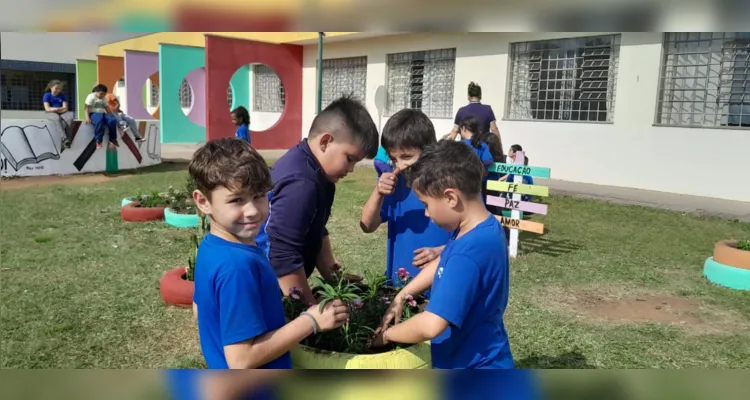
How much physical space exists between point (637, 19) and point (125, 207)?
26.2 ft

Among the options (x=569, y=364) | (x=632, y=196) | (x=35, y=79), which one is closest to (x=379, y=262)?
(x=569, y=364)

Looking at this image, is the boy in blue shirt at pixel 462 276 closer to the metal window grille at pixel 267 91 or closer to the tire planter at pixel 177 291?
the tire planter at pixel 177 291

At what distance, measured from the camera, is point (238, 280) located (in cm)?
140

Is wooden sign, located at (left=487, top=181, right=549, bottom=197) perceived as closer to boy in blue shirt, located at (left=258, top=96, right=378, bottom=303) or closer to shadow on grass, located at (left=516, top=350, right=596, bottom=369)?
shadow on grass, located at (left=516, top=350, right=596, bottom=369)

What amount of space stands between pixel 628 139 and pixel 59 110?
465 inches

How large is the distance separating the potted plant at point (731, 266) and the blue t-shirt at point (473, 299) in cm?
456

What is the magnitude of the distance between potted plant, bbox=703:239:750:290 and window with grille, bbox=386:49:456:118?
32.0ft

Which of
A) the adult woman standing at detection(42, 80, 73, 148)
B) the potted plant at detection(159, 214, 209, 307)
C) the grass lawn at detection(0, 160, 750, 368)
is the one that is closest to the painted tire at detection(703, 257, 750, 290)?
the grass lawn at detection(0, 160, 750, 368)

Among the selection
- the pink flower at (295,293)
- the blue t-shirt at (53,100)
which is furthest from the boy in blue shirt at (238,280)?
the blue t-shirt at (53,100)

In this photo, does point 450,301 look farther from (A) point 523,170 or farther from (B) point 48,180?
(B) point 48,180

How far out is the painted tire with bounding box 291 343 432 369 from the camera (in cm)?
168

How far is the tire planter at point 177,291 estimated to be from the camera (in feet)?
14.7

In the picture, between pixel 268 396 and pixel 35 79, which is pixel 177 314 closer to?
pixel 268 396

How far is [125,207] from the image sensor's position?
7.74m
